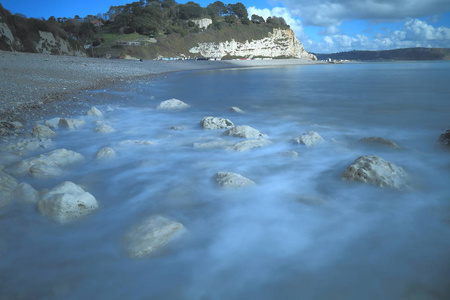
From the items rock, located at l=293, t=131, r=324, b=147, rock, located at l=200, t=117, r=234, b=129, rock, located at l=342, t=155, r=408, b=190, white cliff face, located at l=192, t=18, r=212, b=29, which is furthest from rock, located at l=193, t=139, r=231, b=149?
white cliff face, located at l=192, t=18, r=212, b=29

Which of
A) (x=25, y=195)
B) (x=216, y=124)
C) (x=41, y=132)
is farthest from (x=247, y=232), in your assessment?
(x=41, y=132)

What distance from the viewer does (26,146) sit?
3721mm

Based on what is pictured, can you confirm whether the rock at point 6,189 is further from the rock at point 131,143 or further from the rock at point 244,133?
the rock at point 244,133

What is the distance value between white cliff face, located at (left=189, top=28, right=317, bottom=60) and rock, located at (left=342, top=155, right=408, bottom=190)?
64.6 meters

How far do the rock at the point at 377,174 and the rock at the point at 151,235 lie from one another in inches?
76.2

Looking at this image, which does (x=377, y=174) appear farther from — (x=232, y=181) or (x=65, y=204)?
(x=65, y=204)

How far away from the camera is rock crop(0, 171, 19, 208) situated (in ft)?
7.75

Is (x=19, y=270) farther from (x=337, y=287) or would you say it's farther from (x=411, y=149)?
(x=411, y=149)

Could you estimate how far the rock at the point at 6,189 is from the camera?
2363mm

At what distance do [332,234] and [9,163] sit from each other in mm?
3615

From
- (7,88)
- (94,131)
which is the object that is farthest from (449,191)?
(7,88)

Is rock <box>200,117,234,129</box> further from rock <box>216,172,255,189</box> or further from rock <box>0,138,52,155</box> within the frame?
rock <box>0,138,52,155</box>

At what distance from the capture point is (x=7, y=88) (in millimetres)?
7422

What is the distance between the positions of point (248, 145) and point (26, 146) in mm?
3150
